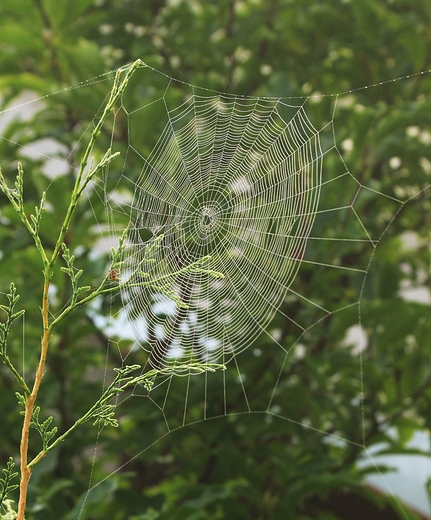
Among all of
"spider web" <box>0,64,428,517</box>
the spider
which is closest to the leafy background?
"spider web" <box>0,64,428,517</box>

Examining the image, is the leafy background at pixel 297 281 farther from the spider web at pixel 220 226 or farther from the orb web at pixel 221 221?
the orb web at pixel 221 221

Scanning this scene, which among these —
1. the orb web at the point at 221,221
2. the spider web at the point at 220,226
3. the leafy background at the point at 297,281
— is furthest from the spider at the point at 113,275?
the leafy background at the point at 297,281

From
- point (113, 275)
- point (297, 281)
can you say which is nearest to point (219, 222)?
point (297, 281)

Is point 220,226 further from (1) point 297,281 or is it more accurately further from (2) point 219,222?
(1) point 297,281

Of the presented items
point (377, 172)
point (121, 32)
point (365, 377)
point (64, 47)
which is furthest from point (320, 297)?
point (121, 32)

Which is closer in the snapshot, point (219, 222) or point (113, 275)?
point (113, 275)

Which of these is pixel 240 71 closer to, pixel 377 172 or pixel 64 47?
pixel 377 172
